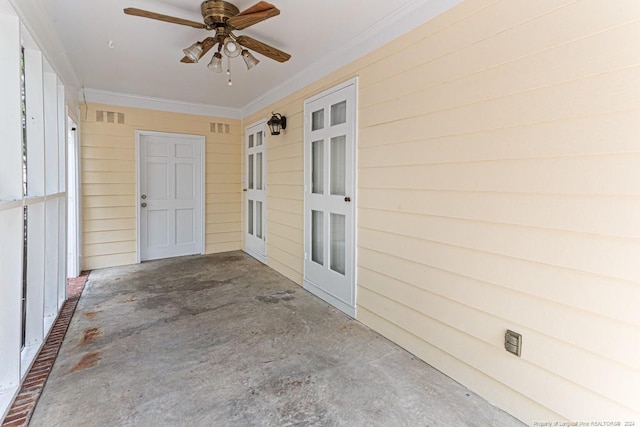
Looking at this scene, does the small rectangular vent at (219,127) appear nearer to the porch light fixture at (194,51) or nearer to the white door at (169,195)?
the white door at (169,195)

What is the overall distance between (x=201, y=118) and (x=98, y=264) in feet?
9.47

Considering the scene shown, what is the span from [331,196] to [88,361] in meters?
2.54

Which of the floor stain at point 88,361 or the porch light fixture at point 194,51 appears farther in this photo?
the porch light fixture at point 194,51

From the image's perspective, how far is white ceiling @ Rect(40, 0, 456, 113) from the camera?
8.30ft

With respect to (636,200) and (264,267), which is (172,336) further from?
(636,200)

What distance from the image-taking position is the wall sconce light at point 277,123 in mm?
4453

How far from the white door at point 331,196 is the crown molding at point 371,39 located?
263 millimetres

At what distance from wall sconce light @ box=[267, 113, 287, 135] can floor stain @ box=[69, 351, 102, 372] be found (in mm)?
3214

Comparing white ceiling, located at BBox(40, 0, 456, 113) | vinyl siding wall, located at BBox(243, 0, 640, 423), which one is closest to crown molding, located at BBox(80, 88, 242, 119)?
white ceiling, located at BBox(40, 0, 456, 113)

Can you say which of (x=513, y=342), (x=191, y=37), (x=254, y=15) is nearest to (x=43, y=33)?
(x=191, y=37)

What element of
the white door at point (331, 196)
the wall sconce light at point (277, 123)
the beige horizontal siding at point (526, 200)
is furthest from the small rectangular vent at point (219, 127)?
the beige horizontal siding at point (526, 200)

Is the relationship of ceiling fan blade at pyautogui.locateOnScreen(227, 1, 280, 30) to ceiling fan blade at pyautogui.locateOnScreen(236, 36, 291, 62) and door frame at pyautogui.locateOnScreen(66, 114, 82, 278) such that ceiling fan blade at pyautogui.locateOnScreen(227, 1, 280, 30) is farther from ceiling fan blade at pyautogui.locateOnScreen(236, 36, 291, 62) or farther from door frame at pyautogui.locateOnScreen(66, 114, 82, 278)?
door frame at pyautogui.locateOnScreen(66, 114, 82, 278)

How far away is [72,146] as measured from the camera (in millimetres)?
4527

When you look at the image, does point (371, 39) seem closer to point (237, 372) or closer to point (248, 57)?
point (248, 57)
